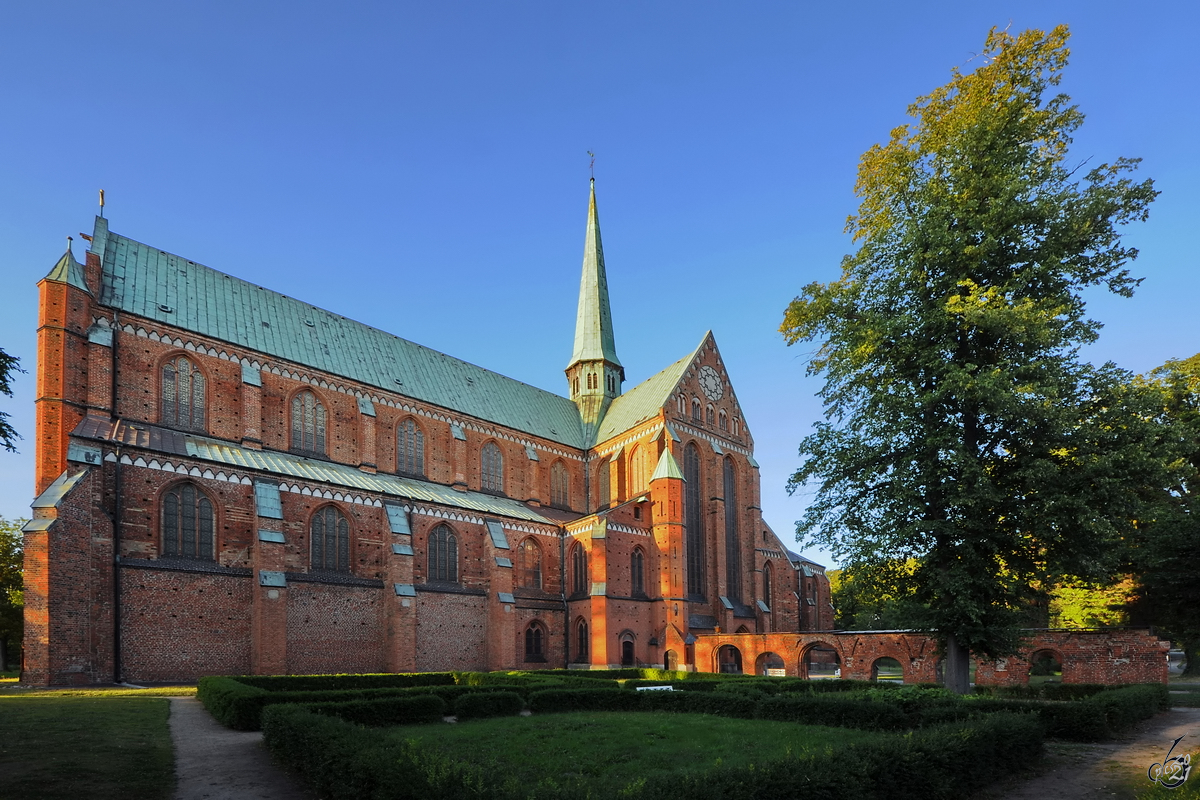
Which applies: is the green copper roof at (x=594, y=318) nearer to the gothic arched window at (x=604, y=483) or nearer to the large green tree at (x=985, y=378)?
the gothic arched window at (x=604, y=483)

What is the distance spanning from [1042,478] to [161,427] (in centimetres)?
3169

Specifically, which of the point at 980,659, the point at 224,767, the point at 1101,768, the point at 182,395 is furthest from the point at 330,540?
the point at 1101,768

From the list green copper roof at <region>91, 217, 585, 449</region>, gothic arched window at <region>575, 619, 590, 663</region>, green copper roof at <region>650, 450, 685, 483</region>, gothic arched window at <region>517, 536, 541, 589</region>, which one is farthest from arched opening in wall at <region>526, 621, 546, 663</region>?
green copper roof at <region>91, 217, 585, 449</region>

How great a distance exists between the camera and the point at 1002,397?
654 inches

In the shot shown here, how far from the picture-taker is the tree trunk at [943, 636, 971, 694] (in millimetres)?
18953

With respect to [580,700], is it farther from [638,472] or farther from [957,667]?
[638,472]

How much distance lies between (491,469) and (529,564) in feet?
23.9

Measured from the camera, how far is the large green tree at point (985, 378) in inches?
686

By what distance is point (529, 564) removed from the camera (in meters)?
40.0

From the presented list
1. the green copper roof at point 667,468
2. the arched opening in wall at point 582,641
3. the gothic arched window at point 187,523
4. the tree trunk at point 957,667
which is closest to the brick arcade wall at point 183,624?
the gothic arched window at point 187,523

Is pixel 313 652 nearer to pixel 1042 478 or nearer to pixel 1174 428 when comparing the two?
pixel 1042 478

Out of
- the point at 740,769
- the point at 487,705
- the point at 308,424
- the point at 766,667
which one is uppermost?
the point at 308,424

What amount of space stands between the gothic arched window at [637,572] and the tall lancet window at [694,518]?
3447 millimetres

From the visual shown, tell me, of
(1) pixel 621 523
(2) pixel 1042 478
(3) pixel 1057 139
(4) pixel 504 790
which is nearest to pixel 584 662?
(1) pixel 621 523
